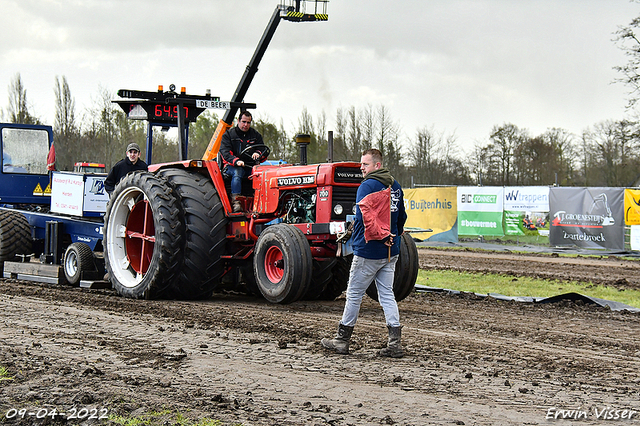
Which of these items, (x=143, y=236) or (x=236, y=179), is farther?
(x=143, y=236)

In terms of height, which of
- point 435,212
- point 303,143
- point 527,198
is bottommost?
point 435,212

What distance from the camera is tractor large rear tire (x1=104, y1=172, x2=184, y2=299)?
8.86 metres

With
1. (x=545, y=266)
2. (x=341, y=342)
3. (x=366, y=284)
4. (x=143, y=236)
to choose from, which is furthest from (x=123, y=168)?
(x=545, y=266)

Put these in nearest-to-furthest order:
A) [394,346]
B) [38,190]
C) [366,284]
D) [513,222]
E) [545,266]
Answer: [394,346], [366,284], [38,190], [545,266], [513,222]

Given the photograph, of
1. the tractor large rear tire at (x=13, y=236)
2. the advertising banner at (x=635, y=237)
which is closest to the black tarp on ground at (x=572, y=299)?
the tractor large rear tire at (x=13, y=236)

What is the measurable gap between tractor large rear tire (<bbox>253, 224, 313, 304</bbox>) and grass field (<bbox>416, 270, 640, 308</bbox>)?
411 cm

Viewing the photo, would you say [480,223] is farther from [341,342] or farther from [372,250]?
[341,342]

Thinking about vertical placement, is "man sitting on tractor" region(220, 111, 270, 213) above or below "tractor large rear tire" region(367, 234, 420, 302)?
above

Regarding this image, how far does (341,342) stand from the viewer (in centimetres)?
596

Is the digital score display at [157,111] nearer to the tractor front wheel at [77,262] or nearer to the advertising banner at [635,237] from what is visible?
the tractor front wheel at [77,262]

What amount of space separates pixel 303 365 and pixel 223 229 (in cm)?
390

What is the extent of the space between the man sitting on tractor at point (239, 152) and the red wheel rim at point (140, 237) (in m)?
1.24

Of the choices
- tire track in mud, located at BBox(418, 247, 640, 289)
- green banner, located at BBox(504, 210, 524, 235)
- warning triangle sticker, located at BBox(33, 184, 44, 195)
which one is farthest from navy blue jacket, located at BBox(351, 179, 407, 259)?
green banner, located at BBox(504, 210, 524, 235)

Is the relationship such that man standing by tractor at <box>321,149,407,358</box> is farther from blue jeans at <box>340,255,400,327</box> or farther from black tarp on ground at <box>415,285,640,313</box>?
black tarp on ground at <box>415,285,640,313</box>
